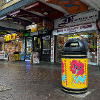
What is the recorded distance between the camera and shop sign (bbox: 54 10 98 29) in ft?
32.0

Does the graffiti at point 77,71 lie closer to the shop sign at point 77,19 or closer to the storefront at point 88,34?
the storefront at point 88,34

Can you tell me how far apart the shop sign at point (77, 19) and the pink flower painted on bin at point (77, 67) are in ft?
24.3

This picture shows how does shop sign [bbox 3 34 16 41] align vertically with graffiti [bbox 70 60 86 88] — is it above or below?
above

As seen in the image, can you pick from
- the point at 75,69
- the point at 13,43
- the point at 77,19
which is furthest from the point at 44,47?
the point at 75,69

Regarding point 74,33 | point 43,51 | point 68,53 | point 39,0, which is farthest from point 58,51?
point 68,53

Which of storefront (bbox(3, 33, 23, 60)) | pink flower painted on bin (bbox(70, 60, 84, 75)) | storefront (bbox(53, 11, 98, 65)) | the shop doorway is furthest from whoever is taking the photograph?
storefront (bbox(3, 33, 23, 60))

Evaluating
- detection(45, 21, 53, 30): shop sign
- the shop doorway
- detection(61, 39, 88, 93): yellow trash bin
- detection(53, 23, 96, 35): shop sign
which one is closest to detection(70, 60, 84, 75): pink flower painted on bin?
detection(61, 39, 88, 93): yellow trash bin

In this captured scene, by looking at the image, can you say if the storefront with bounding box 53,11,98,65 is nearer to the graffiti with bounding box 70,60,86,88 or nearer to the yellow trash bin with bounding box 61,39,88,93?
the yellow trash bin with bounding box 61,39,88,93

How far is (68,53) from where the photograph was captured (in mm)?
3385

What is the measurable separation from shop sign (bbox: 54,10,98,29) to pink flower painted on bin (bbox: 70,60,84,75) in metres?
7.40

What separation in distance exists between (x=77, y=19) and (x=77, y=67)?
8276 millimetres

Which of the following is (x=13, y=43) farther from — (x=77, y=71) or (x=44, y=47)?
(x=77, y=71)

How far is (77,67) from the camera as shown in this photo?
329 cm

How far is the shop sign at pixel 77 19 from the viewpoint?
32.0ft
